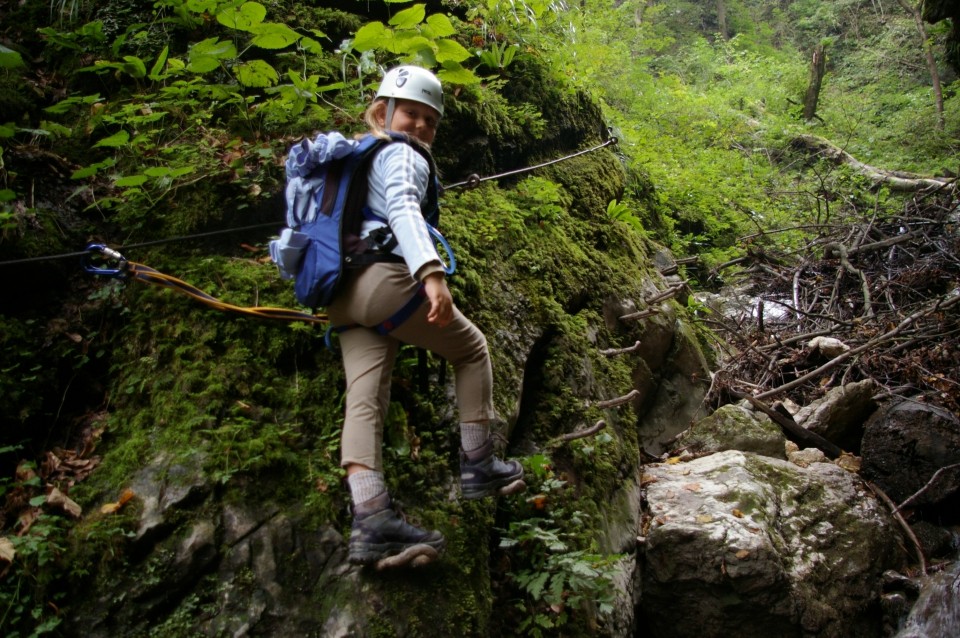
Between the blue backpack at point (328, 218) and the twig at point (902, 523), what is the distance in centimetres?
492

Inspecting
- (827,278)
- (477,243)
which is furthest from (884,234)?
(477,243)

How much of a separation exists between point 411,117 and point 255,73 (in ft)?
6.35

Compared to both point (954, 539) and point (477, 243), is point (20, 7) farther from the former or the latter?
point (954, 539)

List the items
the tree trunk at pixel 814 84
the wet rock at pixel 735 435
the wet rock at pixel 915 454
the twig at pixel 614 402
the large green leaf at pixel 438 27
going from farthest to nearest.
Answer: the tree trunk at pixel 814 84 < the wet rock at pixel 735 435 < the wet rock at pixel 915 454 < the twig at pixel 614 402 < the large green leaf at pixel 438 27

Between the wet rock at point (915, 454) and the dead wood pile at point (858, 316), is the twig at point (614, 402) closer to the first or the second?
the dead wood pile at point (858, 316)

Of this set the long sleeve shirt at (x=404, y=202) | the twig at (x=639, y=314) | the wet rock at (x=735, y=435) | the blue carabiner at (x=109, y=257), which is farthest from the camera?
the twig at (x=639, y=314)

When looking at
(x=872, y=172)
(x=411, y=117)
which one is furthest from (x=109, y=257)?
(x=872, y=172)

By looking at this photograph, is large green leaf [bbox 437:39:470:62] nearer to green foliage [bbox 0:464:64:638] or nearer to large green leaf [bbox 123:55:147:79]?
large green leaf [bbox 123:55:147:79]

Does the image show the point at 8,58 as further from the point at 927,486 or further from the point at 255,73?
the point at 927,486

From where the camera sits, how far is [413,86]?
2.77 meters

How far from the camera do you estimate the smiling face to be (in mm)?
2809

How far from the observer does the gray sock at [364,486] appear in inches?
102

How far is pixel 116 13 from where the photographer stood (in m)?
4.64

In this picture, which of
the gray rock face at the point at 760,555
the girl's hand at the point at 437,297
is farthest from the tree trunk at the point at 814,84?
the girl's hand at the point at 437,297
